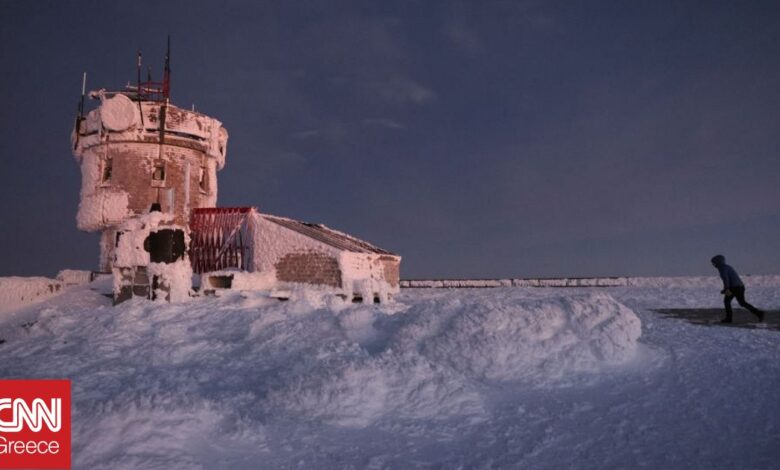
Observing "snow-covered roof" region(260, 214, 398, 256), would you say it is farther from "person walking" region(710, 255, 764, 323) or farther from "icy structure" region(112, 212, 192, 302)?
"person walking" region(710, 255, 764, 323)

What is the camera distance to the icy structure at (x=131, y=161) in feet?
66.9

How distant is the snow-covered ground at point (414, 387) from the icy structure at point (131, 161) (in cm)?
1289

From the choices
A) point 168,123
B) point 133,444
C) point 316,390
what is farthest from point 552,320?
point 168,123

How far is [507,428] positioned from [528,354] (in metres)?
1.72

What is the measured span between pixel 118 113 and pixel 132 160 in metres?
1.92

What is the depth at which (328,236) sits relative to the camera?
1956cm

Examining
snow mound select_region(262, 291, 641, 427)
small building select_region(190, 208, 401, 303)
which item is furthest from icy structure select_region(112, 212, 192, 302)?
snow mound select_region(262, 291, 641, 427)

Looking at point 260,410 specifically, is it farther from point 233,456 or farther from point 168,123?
point 168,123

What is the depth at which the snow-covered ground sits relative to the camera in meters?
4.31

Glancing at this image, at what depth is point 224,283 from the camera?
49.3 feet

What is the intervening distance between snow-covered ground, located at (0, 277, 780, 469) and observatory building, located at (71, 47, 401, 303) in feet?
24.8

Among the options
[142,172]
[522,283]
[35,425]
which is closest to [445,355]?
[35,425]

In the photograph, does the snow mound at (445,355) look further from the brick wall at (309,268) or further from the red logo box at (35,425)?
the brick wall at (309,268)

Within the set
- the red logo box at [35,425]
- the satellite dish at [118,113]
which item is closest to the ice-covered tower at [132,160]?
the satellite dish at [118,113]
